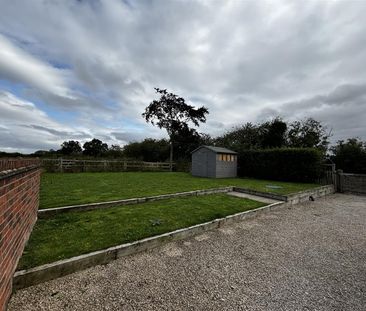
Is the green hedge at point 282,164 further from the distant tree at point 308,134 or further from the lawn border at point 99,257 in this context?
the distant tree at point 308,134

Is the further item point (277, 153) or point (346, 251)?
point (277, 153)

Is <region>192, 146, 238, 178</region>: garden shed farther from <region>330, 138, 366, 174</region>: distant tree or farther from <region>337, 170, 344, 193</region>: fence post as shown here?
<region>330, 138, 366, 174</region>: distant tree

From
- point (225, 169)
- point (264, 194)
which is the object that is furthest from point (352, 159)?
point (264, 194)

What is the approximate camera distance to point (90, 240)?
11.1 ft

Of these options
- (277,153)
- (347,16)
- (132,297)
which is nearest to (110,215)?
(132,297)

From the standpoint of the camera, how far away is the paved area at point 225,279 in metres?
2.19

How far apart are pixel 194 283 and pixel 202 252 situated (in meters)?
0.92

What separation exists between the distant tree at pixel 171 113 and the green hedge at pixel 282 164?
11.0m

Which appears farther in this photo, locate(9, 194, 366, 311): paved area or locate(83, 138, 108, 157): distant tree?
locate(83, 138, 108, 157): distant tree

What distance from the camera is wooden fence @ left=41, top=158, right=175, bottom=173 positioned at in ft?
52.8

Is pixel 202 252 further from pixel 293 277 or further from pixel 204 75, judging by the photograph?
pixel 204 75

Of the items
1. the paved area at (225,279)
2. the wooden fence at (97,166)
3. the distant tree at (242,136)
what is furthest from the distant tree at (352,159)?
the wooden fence at (97,166)

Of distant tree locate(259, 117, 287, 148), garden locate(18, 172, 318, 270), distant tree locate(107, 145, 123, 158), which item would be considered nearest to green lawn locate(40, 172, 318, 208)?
garden locate(18, 172, 318, 270)

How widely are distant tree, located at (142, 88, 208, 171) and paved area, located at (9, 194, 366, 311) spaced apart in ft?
69.2
